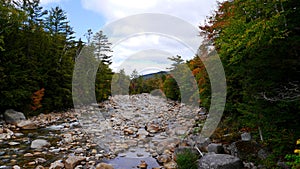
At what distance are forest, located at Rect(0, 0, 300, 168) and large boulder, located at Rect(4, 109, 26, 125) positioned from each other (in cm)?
43

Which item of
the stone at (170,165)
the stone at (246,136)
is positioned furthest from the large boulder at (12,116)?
the stone at (246,136)

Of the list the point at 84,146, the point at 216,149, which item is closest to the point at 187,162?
the point at 216,149

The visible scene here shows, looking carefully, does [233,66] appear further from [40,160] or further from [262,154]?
[40,160]

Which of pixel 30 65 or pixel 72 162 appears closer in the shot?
pixel 72 162

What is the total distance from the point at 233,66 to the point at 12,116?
10254 mm

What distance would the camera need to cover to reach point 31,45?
14.1 meters

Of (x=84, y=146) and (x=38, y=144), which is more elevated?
(x=38, y=144)

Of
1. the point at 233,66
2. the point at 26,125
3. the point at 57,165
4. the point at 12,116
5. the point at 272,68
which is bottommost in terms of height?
the point at 57,165

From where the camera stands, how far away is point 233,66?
254 inches

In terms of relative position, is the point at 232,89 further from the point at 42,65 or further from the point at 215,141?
the point at 42,65

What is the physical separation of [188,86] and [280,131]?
12.0 meters

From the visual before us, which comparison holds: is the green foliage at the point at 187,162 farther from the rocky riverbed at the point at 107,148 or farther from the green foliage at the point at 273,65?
the green foliage at the point at 273,65

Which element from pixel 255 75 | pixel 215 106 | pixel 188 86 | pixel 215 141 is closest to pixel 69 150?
pixel 215 141

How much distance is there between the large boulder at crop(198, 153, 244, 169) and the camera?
450cm
